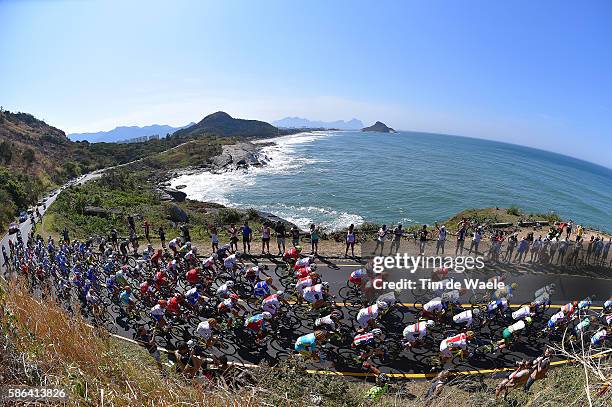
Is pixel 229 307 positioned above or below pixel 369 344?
above

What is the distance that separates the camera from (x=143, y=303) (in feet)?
44.3

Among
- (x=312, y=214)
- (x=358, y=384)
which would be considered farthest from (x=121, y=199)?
(x=358, y=384)

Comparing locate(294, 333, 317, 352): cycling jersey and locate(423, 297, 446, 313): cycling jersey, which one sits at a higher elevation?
locate(423, 297, 446, 313): cycling jersey

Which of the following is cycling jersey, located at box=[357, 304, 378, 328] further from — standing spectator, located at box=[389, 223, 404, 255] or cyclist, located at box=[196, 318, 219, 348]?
standing spectator, located at box=[389, 223, 404, 255]

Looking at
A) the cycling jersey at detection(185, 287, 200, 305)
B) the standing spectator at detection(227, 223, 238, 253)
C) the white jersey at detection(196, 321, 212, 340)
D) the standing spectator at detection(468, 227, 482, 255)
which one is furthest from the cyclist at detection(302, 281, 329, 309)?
the standing spectator at detection(468, 227, 482, 255)

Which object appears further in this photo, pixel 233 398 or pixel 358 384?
pixel 358 384

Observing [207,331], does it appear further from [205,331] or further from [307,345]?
[307,345]

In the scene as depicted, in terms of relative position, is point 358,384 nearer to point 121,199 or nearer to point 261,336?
point 261,336

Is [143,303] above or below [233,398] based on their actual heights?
below

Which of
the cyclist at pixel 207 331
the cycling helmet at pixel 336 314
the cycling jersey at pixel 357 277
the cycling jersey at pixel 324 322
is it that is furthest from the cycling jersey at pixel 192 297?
the cycling jersey at pixel 357 277

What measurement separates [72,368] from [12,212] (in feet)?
123

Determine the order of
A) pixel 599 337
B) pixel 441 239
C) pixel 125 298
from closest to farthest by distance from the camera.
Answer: pixel 599 337 < pixel 125 298 < pixel 441 239

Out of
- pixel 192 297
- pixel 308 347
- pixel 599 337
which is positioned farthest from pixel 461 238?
pixel 192 297

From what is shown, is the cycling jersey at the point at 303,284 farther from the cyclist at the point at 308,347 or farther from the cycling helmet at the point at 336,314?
the cyclist at the point at 308,347
